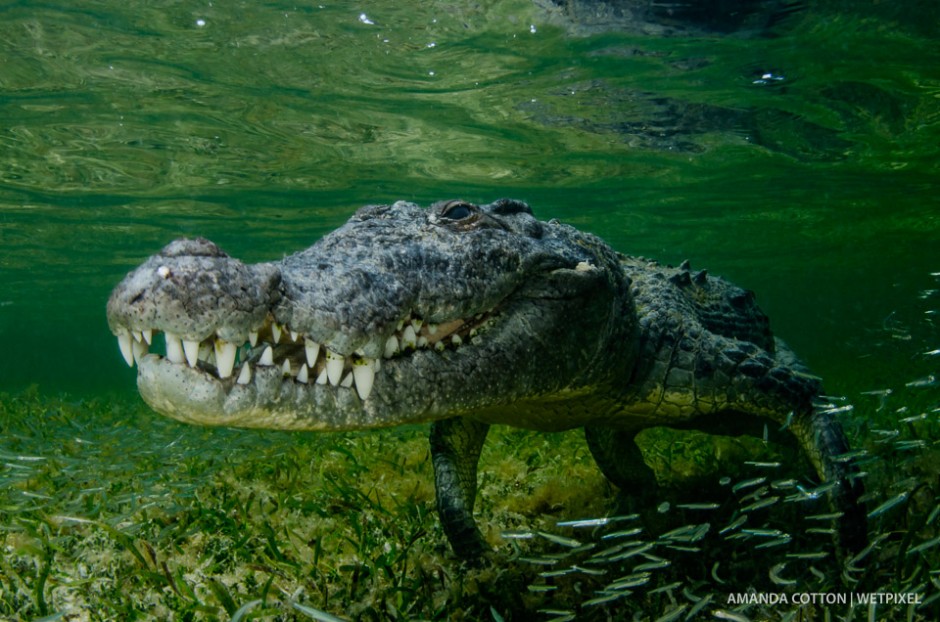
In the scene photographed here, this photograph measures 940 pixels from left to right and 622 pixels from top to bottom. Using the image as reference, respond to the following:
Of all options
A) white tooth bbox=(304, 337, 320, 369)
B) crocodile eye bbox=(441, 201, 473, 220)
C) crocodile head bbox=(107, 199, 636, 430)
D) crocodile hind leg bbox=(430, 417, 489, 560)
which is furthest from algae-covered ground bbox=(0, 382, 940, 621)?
crocodile eye bbox=(441, 201, 473, 220)

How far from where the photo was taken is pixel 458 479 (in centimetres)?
390

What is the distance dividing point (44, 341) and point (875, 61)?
78639 millimetres

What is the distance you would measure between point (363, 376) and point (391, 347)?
0.20m

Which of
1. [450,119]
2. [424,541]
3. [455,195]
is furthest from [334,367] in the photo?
[455,195]

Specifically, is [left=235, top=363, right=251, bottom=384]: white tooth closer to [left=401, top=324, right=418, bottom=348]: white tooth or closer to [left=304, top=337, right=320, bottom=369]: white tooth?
[left=304, top=337, right=320, bottom=369]: white tooth

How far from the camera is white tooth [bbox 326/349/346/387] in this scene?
2.35 meters

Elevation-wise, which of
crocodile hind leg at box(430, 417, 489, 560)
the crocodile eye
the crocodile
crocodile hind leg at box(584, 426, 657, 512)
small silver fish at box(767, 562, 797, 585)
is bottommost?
crocodile hind leg at box(584, 426, 657, 512)

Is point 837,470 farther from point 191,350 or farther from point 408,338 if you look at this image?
point 191,350

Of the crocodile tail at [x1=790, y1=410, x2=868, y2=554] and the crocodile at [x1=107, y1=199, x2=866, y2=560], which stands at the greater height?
the crocodile at [x1=107, y1=199, x2=866, y2=560]

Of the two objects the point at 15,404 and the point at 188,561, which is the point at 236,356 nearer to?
the point at 188,561

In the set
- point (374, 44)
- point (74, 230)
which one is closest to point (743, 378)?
point (374, 44)

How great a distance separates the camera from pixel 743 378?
3754mm

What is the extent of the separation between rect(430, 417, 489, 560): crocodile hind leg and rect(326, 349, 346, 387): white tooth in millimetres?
1603

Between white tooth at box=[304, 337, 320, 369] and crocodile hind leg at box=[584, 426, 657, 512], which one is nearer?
white tooth at box=[304, 337, 320, 369]
